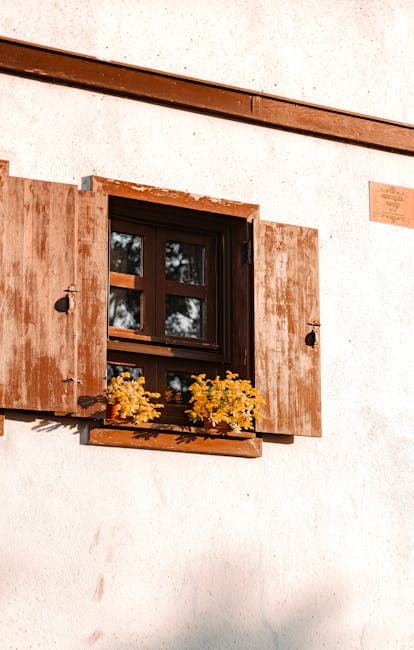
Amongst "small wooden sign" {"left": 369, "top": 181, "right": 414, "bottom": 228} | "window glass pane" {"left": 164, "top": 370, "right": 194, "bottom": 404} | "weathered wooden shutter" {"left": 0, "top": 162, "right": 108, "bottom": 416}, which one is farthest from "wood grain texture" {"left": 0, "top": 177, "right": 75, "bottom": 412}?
"small wooden sign" {"left": 369, "top": 181, "right": 414, "bottom": 228}

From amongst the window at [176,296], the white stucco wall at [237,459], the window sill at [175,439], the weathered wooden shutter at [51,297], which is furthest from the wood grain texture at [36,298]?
the window at [176,296]

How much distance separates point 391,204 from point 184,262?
1329 mm

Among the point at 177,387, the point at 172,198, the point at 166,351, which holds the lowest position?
the point at 177,387

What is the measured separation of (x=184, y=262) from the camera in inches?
344

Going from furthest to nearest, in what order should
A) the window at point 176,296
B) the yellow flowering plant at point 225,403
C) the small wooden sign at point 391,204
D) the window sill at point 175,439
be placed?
the small wooden sign at point 391,204, the window at point 176,296, the yellow flowering plant at point 225,403, the window sill at point 175,439

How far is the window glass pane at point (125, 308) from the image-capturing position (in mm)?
8477

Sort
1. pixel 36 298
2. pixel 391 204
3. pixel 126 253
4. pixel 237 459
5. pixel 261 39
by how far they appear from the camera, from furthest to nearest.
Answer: pixel 391 204 < pixel 261 39 < pixel 126 253 < pixel 237 459 < pixel 36 298

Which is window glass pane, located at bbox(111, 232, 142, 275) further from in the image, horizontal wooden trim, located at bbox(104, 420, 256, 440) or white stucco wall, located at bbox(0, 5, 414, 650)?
horizontal wooden trim, located at bbox(104, 420, 256, 440)

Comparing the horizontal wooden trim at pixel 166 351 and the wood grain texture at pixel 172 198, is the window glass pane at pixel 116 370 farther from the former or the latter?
the wood grain texture at pixel 172 198

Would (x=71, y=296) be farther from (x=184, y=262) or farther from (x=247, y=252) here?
(x=247, y=252)

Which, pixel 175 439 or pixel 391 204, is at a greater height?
pixel 391 204

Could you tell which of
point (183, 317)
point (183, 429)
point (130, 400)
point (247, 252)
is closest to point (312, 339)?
point (247, 252)

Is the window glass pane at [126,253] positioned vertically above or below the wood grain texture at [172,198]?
below

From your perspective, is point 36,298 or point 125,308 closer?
point 36,298
